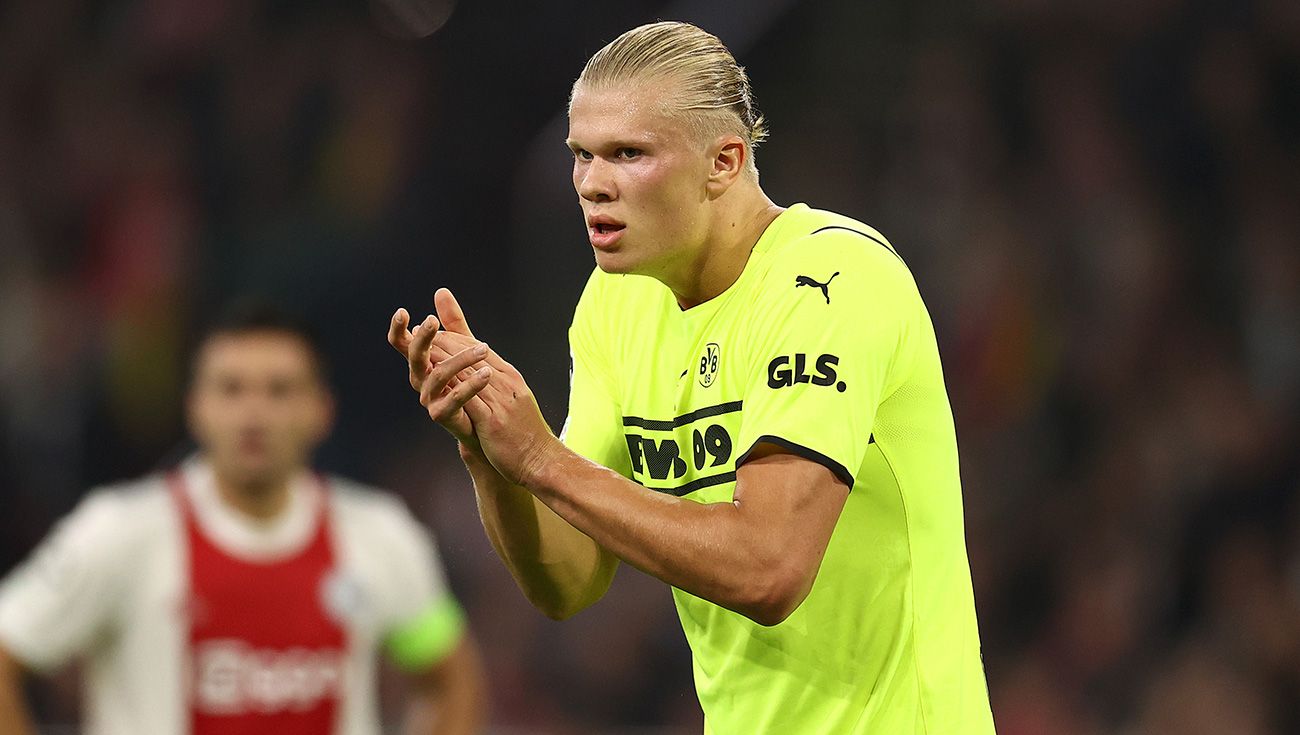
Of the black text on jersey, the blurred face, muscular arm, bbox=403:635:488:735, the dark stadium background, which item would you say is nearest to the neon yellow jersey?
the black text on jersey

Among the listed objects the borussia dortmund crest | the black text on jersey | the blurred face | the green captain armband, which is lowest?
the green captain armband

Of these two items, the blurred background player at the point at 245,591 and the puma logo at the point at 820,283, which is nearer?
the puma logo at the point at 820,283

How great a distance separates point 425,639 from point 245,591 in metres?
0.63

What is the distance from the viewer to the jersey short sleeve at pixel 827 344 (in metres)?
2.78

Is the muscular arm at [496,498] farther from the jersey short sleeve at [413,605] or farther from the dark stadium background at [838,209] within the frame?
the dark stadium background at [838,209]

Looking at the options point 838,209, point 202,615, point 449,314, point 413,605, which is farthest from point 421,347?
point 838,209

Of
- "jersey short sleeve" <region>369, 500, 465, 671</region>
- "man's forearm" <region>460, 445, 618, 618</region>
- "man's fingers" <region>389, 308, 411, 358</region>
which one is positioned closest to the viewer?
"man's fingers" <region>389, 308, 411, 358</region>

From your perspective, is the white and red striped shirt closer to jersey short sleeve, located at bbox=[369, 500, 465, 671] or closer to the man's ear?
jersey short sleeve, located at bbox=[369, 500, 465, 671]

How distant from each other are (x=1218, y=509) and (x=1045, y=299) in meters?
1.35

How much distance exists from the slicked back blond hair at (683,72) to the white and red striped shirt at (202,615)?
2.58 metres

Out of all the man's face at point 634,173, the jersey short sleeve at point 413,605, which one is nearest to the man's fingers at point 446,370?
the man's face at point 634,173

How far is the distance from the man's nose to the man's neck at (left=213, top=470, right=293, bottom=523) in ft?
8.59

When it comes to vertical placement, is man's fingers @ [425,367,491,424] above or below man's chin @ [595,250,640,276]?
below

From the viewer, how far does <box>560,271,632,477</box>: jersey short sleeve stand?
11.0 ft
